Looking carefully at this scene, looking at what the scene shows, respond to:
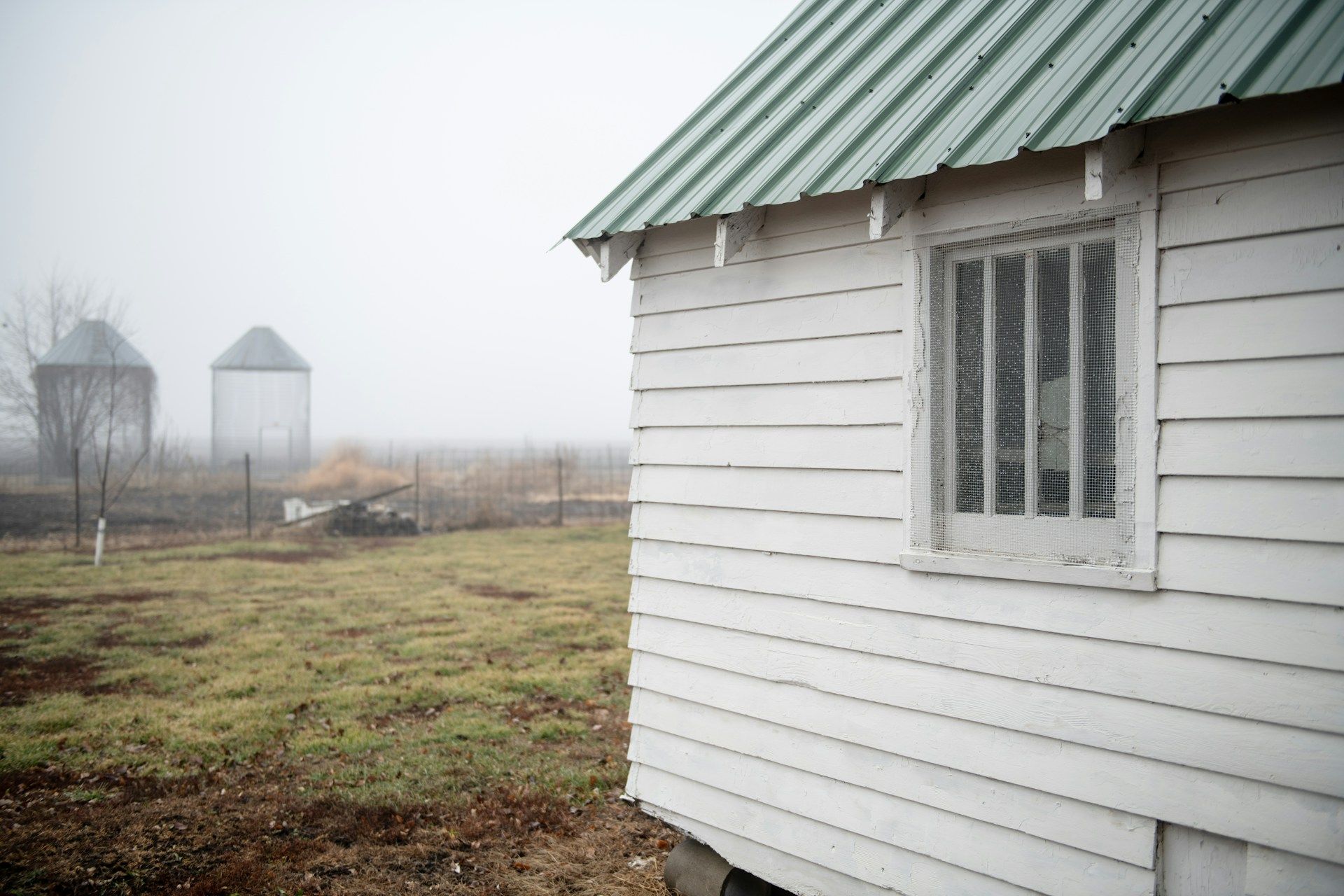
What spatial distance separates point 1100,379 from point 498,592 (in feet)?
36.8

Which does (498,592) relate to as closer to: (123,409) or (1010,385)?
(1010,385)

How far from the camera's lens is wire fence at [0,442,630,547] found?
1973cm

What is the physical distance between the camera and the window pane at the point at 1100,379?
124 inches

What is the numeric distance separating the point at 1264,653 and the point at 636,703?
296 centimetres

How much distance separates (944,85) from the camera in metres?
3.68

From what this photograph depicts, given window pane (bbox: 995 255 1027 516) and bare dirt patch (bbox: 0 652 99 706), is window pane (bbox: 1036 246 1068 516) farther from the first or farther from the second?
bare dirt patch (bbox: 0 652 99 706)

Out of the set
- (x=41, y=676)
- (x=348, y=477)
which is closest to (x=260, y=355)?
(x=348, y=477)

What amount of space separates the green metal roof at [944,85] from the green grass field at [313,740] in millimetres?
3639

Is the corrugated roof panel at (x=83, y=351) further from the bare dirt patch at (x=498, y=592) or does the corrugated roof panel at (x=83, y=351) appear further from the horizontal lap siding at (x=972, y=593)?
the horizontal lap siding at (x=972, y=593)

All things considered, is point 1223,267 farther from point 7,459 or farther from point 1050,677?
point 7,459

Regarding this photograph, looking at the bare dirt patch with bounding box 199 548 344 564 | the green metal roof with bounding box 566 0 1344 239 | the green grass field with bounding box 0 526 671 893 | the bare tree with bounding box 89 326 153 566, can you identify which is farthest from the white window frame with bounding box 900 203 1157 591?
the bare tree with bounding box 89 326 153 566

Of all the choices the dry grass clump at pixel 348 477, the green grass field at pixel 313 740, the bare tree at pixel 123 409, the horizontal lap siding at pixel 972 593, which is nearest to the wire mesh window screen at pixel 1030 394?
the horizontal lap siding at pixel 972 593

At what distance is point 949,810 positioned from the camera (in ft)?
11.4

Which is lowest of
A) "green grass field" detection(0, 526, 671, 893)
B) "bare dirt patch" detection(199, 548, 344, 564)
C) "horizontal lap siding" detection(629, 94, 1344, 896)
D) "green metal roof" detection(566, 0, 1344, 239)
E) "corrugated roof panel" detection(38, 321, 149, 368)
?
"green grass field" detection(0, 526, 671, 893)
